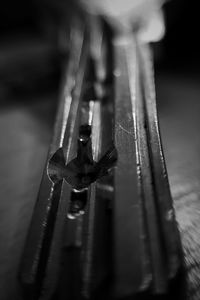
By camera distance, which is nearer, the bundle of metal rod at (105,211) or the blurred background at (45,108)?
the bundle of metal rod at (105,211)

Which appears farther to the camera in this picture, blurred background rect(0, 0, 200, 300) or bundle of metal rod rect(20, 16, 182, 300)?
blurred background rect(0, 0, 200, 300)

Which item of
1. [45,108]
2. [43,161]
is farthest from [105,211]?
[45,108]

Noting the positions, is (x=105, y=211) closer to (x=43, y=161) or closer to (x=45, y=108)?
(x=43, y=161)

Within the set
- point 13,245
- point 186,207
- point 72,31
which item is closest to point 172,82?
point 72,31
